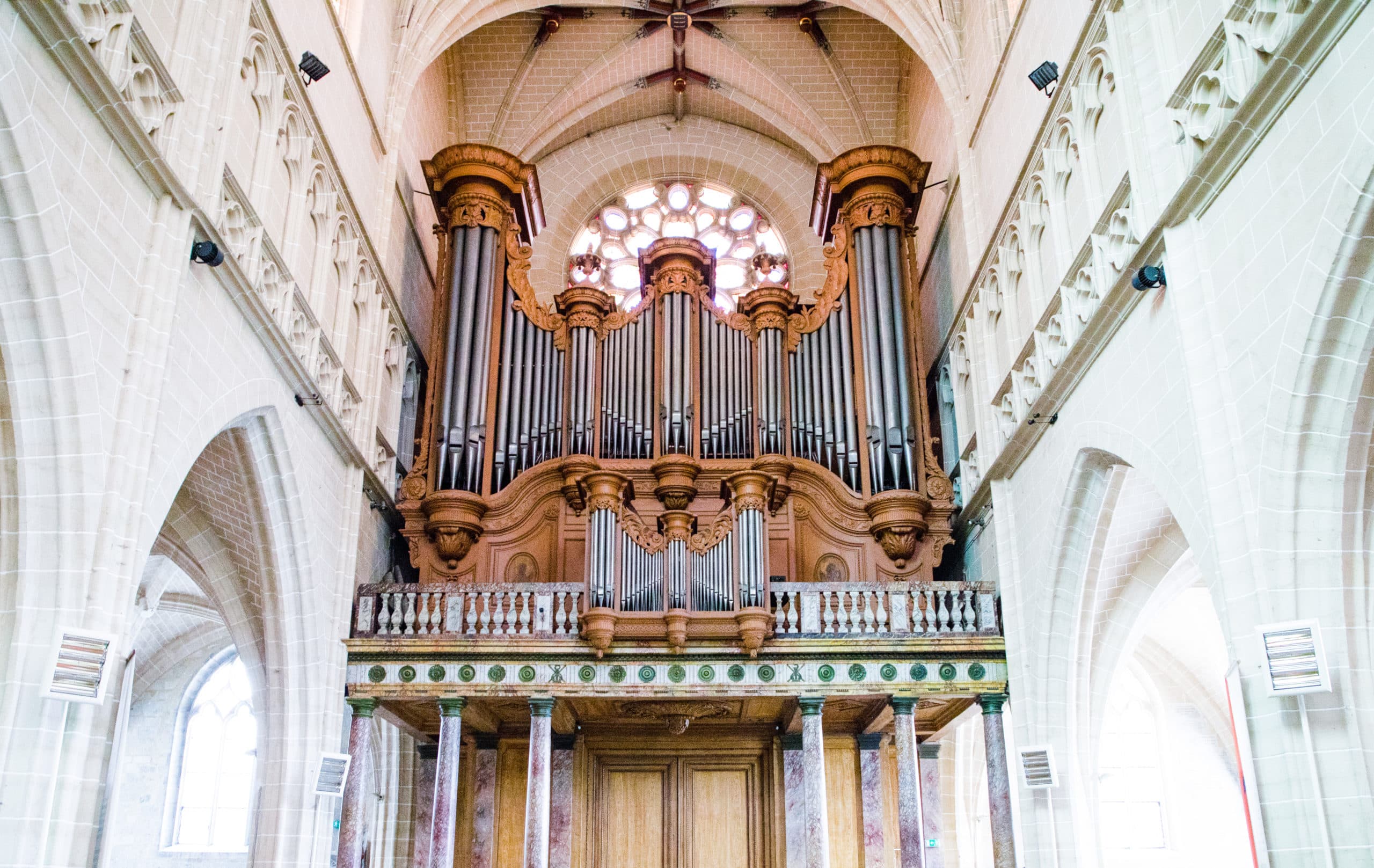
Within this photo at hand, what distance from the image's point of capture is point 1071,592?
1174cm

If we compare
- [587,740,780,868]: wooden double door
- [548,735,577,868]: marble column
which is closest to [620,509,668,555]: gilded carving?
[548,735,577,868]: marble column

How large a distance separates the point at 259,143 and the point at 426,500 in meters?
5.27

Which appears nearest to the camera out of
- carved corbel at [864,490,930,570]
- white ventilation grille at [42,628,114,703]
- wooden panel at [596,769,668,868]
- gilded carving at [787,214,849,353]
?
white ventilation grille at [42,628,114,703]

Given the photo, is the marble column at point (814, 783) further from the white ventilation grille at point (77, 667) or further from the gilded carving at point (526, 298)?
the white ventilation grille at point (77, 667)

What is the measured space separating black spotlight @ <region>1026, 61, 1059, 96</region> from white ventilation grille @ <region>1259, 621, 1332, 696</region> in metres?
6.27

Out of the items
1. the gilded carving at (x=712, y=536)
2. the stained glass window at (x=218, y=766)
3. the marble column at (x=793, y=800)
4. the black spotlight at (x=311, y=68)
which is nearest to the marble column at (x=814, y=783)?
the marble column at (x=793, y=800)

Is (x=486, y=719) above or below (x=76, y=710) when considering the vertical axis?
above

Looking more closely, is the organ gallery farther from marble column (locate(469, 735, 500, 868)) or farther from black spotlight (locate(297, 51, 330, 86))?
A: black spotlight (locate(297, 51, 330, 86))

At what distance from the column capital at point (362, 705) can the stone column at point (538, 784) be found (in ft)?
5.68

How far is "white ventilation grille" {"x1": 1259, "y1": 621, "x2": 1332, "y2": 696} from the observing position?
6.86 metres

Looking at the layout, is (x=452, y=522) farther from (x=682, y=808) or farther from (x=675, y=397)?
(x=682, y=808)

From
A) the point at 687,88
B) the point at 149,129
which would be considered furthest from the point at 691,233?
the point at 149,129

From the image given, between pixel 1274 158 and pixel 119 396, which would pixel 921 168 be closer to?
pixel 1274 158

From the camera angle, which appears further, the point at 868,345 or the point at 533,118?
the point at 533,118
